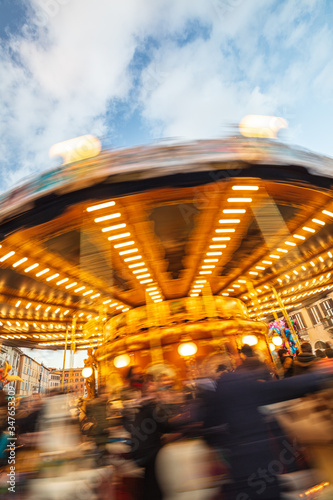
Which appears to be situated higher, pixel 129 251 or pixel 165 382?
pixel 129 251

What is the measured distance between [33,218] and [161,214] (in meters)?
2.34

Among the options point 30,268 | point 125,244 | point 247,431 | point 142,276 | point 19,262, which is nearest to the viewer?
point 247,431

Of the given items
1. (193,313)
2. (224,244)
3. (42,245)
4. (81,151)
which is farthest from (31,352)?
(81,151)

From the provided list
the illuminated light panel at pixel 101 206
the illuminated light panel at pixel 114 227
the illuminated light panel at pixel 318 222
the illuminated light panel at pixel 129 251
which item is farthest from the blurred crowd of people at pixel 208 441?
the illuminated light panel at pixel 318 222

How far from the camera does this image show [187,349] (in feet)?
32.1

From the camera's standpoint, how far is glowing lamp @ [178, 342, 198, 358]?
32.0ft

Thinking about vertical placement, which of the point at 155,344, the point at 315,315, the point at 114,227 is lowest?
the point at 155,344

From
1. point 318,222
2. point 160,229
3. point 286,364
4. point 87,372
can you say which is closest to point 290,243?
point 318,222

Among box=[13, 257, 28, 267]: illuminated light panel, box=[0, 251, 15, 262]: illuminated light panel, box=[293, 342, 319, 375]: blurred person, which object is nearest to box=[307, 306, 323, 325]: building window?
box=[293, 342, 319, 375]: blurred person

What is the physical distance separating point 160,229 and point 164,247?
1026 mm

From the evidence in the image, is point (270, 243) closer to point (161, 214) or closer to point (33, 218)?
point (161, 214)

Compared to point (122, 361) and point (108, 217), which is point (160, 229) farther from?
point (122, 361)

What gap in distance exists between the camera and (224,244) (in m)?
7.28

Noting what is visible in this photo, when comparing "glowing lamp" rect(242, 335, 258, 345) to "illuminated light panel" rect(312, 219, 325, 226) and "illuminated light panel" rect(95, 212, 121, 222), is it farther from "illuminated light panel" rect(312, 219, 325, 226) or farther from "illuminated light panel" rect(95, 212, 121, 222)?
"illuminated light panel" rect(95, 212, 121, 222)
